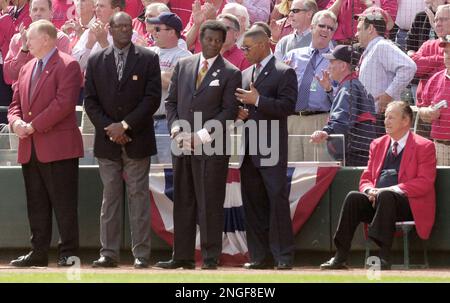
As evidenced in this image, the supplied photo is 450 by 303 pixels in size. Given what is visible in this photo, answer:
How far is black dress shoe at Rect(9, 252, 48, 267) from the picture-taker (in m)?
12.7

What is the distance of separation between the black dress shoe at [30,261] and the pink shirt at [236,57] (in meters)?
3.37

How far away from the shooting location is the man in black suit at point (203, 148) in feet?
40.1

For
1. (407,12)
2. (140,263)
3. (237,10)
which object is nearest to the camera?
(140,263)

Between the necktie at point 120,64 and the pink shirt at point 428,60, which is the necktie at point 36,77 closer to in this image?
the necktie at point 120,64

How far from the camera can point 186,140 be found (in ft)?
40.0

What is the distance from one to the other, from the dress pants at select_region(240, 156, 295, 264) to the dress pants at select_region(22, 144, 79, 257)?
1.83 m

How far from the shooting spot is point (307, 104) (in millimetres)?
13836

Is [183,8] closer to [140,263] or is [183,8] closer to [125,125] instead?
[125,125]

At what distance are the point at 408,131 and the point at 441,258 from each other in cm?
144

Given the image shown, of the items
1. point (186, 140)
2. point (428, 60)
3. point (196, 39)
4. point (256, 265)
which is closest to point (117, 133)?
point (186, 140)

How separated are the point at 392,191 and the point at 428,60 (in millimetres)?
2586

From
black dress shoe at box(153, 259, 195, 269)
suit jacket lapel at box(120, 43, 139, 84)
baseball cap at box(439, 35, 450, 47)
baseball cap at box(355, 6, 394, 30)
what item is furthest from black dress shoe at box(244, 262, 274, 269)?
baseball cap at box(355, 6, 394, 30)

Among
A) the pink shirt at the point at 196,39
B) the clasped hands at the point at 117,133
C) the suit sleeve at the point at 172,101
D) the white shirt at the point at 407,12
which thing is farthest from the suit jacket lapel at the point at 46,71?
the white shirt at the point at 407,12
